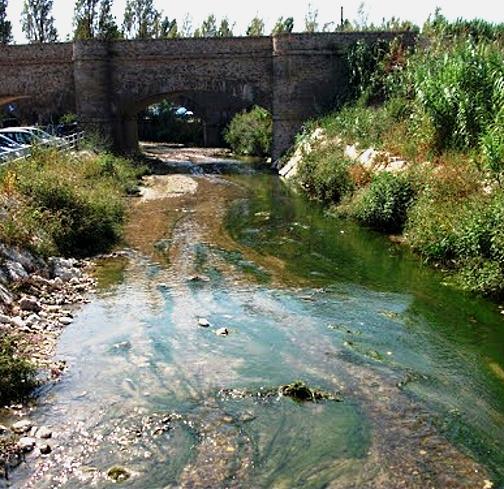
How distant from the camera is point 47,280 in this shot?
13258 mm

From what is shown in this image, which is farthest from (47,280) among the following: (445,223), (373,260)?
(445,223)

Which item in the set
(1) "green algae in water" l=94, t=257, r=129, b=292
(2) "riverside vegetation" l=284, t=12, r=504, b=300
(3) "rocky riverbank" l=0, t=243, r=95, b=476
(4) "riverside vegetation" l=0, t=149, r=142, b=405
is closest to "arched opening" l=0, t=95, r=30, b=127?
(4) "riverside vegetation" l=0, t=149, r=142, b=405

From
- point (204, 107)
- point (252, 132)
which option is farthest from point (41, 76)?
point (204, 107)

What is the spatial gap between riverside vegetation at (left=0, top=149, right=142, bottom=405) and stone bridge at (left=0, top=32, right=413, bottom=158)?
13.4 m

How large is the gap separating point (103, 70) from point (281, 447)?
29.8m

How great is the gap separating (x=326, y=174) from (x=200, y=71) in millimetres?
13384

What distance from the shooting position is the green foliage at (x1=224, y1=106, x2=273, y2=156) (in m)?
40.2

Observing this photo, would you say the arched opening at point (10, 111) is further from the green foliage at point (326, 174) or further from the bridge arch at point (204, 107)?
the green foliage at point (326, 174)

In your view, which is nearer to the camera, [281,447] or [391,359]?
[281,447]

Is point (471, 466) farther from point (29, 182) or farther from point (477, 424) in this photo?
point (29, 182)

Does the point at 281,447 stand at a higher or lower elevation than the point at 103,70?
lower

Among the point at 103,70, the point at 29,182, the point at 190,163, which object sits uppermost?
the point at 103,70

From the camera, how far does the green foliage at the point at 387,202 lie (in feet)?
59.7

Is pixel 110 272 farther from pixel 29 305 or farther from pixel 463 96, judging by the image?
pixel 463 96
